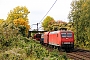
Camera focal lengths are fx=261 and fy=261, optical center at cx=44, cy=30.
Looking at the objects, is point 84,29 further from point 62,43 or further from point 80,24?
point 62,43

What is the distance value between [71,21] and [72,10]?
6.99ft

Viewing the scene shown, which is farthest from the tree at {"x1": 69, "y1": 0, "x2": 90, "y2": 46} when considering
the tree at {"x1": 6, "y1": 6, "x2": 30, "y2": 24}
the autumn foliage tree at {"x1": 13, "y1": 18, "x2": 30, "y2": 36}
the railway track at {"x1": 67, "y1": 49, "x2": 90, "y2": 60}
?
the tree at {"x1": 6, "y1": 6, "x2": 30, "y2": 24}

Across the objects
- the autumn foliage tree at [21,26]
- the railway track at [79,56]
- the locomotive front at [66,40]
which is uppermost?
the autumn foliage tree at [21,26]

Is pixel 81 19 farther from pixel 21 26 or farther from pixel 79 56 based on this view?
pixel 79 56

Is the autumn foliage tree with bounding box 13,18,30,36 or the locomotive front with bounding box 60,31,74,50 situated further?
the autumn foliage tree with bounding box 13,18,30,36

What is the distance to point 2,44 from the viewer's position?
68.1 feet

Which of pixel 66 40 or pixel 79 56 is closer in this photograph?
pixel 79 56

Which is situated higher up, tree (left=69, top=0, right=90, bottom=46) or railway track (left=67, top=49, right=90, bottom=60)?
tree (left=69, top=0, right=90, bottom=46)

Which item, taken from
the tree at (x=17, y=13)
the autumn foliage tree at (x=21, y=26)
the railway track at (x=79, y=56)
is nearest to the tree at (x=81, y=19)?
the autumn foliage tree at (x=21, y=26)

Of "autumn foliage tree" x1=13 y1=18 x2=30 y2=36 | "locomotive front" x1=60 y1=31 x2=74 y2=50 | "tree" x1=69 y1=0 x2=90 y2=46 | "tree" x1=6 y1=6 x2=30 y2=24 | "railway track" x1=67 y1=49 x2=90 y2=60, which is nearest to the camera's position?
"railway track" x1=67 y1=49 x2=90 y2=60

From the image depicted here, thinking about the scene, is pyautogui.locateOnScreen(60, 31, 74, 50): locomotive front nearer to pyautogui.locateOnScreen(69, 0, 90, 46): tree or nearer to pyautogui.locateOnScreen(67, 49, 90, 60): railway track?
pyautogui.locateOnScreen(67, 49, 90, 60): railway track

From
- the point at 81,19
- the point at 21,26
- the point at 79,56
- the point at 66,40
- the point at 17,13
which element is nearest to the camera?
the point at 79,56

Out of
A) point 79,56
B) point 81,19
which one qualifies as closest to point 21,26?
point 81,19

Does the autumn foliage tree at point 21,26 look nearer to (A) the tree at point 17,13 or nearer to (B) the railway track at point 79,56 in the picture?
(A) the tree at point 17,13
